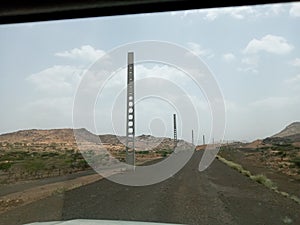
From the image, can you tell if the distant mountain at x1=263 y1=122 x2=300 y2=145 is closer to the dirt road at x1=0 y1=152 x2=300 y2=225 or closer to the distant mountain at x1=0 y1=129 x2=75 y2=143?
the distant mountain at x1=0 y1=129 x2=75 y2=143

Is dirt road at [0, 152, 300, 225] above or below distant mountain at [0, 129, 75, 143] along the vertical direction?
below

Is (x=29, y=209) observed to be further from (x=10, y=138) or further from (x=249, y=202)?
(x=10, y=138)

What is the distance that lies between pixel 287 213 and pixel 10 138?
85.7 meters

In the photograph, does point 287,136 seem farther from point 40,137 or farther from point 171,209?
point 171,209

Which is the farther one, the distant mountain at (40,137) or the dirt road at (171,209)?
the distant mountain at (40,137)

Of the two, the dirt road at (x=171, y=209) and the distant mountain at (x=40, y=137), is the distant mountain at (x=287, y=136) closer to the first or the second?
the distant mountain at (x=40, y=137)

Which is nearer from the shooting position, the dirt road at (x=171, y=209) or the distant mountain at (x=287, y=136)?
the dirt road at (x=171, y=209)

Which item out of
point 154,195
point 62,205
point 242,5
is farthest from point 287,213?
point 242,5

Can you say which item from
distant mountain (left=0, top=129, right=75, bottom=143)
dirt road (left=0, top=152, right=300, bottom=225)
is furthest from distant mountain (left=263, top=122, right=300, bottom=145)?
dirt road (left=0, top=152, right=300, bottom=225)

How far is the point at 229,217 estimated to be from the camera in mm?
12000

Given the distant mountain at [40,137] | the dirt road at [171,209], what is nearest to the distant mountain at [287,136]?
the distant mountain at [40,137]

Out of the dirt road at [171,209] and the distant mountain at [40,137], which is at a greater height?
the distant mountain at [40,137]

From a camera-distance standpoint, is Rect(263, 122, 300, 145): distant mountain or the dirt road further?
Rect(263, 122, 300, 145): distant mountain

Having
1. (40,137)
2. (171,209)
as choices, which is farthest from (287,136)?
→ (171,209)
